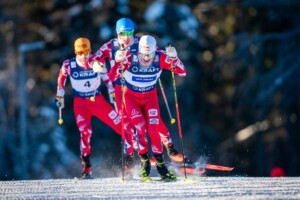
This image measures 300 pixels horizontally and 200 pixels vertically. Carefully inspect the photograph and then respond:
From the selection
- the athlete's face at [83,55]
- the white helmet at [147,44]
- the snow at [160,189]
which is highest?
the athlete's face at [83,55]

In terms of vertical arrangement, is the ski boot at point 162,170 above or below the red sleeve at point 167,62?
below

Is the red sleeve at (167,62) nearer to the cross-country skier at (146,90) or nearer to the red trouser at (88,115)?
the cross-country skier at (146,90)

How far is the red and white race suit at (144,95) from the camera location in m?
16.7

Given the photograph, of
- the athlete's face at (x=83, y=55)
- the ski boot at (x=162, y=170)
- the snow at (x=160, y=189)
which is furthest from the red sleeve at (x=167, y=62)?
the athlete's face at (x=83, y=55)

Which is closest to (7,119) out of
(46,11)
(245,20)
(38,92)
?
(38,92)

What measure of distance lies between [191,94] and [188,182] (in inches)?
1279

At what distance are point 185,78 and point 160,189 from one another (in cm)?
3354

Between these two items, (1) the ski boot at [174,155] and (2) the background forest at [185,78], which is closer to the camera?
(1) the ski boot at [174,155]

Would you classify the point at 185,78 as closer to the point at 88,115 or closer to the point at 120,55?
the point at 88,115

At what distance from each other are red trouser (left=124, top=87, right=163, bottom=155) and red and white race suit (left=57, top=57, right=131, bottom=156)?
162cm

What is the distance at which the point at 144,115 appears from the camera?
1709 cm

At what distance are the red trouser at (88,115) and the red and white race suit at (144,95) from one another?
1709 mm

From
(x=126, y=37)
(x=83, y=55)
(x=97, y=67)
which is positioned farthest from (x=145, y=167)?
(x=83, y=55)

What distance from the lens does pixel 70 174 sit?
40.6 m
